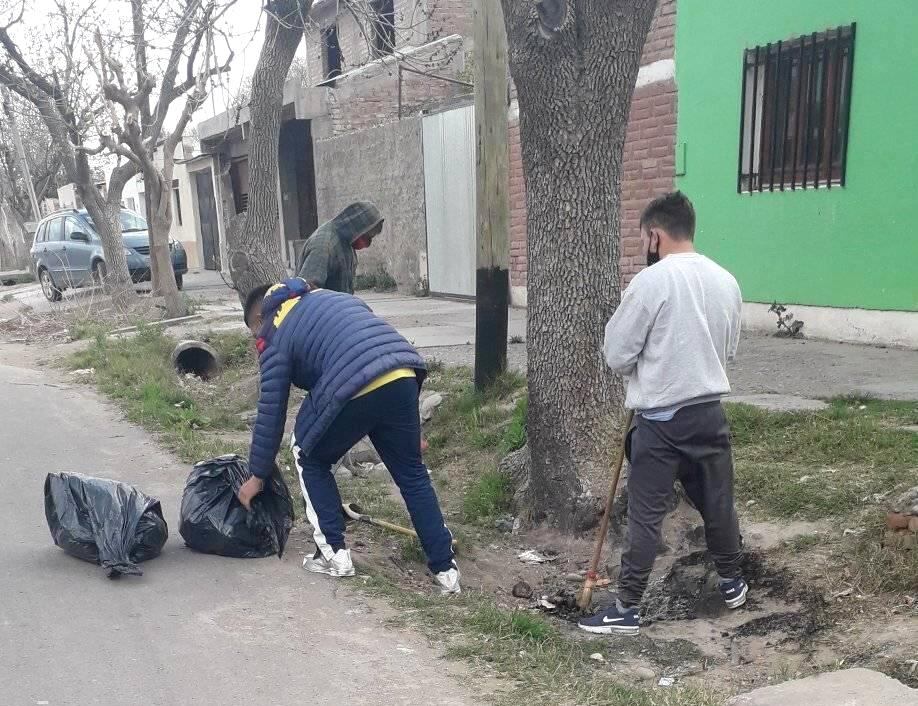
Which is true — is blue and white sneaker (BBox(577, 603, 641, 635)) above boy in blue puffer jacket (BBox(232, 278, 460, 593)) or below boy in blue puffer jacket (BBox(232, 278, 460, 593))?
below

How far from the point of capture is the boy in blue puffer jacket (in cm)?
360

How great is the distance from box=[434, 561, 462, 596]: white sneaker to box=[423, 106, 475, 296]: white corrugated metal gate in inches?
349

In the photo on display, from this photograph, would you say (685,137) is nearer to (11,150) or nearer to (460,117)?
(460,117)

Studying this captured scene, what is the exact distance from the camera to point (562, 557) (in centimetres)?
467

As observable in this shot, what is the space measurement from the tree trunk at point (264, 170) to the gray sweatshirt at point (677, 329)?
18.5ft

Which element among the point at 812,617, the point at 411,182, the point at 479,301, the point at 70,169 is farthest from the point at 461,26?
the point at 812,617

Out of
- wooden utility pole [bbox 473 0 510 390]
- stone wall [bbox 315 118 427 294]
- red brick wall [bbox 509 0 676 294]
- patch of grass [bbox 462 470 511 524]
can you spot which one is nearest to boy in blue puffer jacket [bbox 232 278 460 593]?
patch of grass [bbox 462 470 511 524]

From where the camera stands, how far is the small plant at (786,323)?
7.98 metres

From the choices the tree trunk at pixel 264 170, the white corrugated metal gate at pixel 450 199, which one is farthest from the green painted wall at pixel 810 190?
the white corrugated metal gate at pixel 450 199

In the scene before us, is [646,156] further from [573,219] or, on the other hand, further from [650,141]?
[573,219]

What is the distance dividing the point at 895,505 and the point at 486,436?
115 inches

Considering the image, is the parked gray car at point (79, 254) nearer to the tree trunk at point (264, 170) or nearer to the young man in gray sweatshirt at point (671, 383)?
the tree trunk at point (264, 170)

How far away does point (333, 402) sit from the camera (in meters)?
3.56

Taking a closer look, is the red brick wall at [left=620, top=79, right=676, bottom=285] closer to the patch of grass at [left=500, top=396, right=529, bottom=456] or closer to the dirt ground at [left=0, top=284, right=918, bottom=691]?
the patch of grass at [left=500, top=396, right=529, bottom=456]
